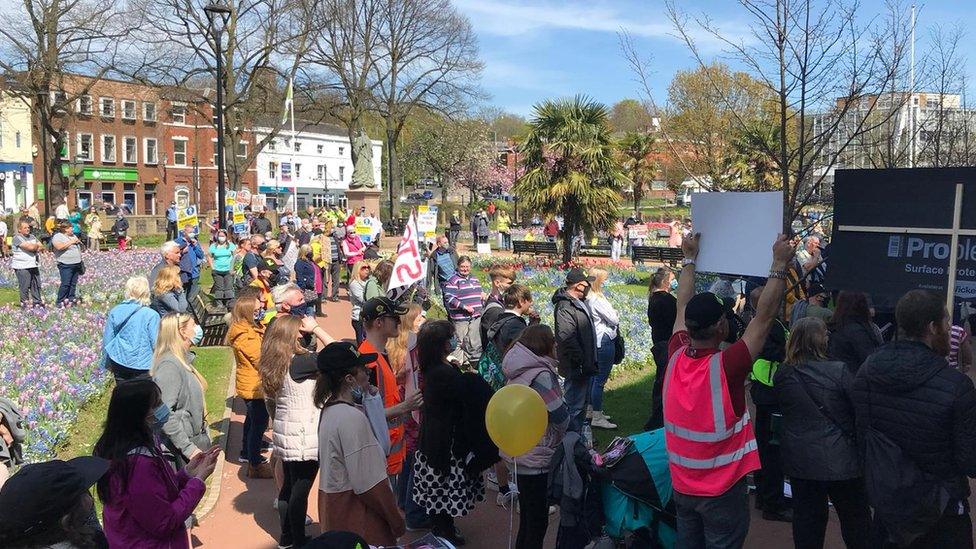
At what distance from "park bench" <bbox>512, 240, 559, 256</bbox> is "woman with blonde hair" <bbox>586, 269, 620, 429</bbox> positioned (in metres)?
17.3

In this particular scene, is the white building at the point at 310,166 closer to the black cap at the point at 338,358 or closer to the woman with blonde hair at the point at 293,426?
the woman with blonde hair at the point at 293,426

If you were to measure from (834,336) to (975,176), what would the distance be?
63.8 inches

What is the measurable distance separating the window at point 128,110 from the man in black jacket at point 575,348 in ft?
206

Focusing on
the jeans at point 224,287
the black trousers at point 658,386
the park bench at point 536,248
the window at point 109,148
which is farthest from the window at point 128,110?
the black trousers at point 658,386

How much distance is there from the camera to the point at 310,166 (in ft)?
259

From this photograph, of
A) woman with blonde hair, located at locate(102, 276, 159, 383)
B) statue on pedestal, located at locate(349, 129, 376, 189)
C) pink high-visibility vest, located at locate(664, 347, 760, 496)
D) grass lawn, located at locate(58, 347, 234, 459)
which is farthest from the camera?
statue on pedestal, located at locate(349, 129, 376, 189)

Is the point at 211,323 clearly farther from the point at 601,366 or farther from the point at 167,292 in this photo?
the point at 601,366

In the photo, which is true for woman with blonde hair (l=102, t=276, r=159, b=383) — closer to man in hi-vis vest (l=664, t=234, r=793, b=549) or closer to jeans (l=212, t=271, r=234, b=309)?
man in hi-vis vest (l=664, t=234, r=793, b=549)

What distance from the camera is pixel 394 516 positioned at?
4.11 metres

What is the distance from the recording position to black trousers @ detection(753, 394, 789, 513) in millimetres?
5904

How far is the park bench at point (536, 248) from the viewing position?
2587 centimetres

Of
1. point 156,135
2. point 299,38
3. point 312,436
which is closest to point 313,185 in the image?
point 156,135

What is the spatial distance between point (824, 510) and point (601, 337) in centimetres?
386

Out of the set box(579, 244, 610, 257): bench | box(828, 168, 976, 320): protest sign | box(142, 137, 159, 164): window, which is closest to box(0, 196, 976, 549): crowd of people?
box(828, 168, 976, 320): protest sign
